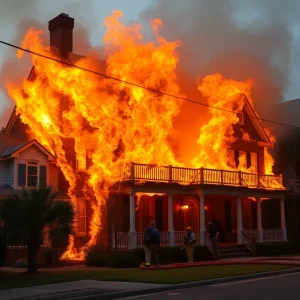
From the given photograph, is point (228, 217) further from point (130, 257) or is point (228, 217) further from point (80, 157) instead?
point (130, 257)

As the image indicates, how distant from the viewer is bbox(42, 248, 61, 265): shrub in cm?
2294

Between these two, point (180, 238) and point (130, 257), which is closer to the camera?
point (130, 257)

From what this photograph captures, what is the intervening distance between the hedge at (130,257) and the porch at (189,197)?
32.0 inches

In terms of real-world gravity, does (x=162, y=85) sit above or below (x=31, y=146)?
above

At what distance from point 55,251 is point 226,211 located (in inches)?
472

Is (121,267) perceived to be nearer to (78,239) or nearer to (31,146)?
(78,239)

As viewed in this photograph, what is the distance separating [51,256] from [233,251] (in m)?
9.12

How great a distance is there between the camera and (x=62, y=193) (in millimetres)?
26609

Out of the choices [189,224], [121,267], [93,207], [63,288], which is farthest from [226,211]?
[63,288]

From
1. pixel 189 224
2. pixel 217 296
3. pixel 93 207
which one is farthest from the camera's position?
pixel 189 224

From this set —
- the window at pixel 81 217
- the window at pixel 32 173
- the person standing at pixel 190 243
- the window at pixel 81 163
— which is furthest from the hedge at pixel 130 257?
the window at pixel 32 173

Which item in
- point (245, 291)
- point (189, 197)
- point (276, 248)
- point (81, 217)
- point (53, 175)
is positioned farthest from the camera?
point (189, 197)

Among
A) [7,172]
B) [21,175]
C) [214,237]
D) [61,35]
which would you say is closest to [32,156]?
[21,175]

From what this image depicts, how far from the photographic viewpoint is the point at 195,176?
26.3m
